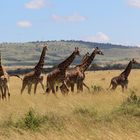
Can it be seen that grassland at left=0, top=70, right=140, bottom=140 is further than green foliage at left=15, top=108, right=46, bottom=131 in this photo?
No

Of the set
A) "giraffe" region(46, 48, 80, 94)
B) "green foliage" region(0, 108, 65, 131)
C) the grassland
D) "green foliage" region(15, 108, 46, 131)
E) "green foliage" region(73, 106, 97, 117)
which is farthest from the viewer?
"giraffe" region(46, 48, 80, 94)

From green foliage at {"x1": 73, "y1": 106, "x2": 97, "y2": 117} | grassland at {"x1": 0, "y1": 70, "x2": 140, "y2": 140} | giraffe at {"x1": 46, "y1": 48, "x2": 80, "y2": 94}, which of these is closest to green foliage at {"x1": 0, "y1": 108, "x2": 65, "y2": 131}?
grassland at {"x1": 0, "y1": 70, "x2": 140, "y2": 140}

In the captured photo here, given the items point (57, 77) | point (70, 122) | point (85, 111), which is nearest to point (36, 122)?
point (70, 122)

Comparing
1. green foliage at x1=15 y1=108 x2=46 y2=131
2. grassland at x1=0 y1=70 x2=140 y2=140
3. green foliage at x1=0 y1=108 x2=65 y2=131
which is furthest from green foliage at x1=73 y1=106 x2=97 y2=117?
green foliage at x1=15 y1=108 x2=46 y2=131

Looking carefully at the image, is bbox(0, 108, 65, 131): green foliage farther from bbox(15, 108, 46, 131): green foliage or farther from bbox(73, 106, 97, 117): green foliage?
bbox(73, 106, 97, 117): green foliage

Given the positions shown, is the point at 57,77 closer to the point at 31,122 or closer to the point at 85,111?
the point at 85,111

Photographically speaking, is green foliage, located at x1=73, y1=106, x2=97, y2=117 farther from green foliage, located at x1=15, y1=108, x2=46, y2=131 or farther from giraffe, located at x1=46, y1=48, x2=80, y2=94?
giraffe, located at x1=46, y1=48, x2=80, y2=94

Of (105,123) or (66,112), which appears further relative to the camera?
(66,112)

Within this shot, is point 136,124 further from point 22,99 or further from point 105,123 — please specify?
point 22,99

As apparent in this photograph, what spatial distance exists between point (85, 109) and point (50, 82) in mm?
7395

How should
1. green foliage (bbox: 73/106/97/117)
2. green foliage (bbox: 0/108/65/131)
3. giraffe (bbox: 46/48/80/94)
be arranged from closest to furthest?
green foliage (bbox: 0/108/65/131), green foliage (bbox: 73/106/97/117), giraffe (bbox: 46/48/80/94)

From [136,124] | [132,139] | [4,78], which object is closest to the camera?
[132,139]

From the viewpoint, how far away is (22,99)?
17.8 metres

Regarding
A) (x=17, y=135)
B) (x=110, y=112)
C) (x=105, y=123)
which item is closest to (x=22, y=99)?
(x=110, y=112)
